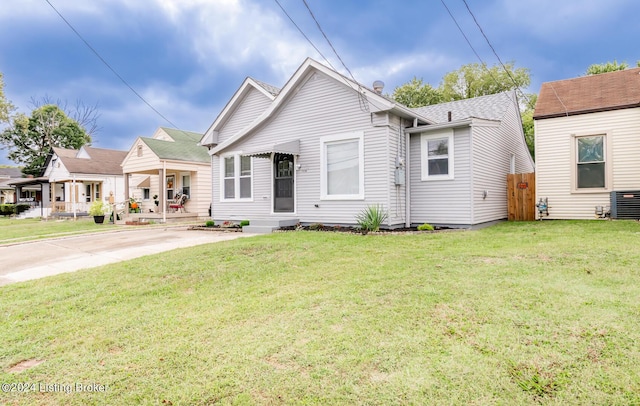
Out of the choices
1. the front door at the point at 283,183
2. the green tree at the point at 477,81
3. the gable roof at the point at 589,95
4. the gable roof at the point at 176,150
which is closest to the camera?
the gable roof at the point at 589,95

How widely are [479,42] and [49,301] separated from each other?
11.0m

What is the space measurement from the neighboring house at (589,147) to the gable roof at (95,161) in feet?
87.3

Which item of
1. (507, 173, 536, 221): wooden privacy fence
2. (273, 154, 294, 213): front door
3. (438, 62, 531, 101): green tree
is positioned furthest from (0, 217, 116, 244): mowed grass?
(438, 62, 531, 101): green tree

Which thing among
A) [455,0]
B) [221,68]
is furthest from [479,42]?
[221,68]

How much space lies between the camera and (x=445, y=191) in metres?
10.2

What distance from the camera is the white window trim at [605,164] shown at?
11031 mm

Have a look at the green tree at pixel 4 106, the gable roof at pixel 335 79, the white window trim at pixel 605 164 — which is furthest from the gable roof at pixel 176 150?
the green tree at pixel 4 106

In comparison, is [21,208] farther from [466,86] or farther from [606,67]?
[606,67]

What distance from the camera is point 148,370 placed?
2670 millimetres

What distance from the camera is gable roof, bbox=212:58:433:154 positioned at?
9610 mm

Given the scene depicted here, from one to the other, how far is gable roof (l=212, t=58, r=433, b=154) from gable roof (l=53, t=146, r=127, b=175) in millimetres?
16832

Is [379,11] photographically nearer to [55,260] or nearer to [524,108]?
[55,260]

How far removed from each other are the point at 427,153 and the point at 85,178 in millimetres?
23690

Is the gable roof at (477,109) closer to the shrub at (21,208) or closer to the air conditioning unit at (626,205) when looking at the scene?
the air conditioning unit at (626,205)
